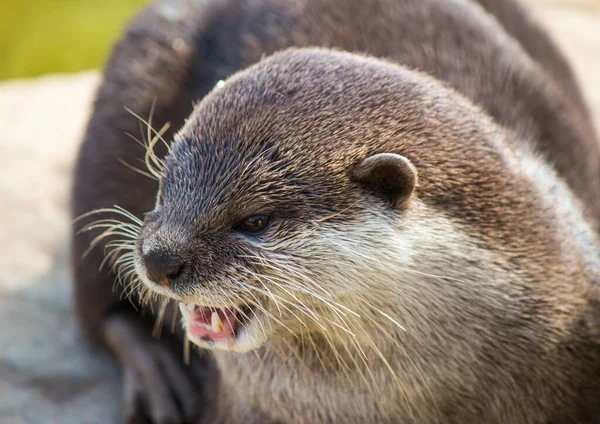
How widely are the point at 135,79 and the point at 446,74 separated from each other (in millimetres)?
960

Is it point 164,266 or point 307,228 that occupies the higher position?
point 307,228

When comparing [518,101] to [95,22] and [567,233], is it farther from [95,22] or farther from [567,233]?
[95,22]

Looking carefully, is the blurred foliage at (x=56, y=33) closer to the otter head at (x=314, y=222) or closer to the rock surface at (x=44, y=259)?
the rock surface at (x=44, y=259)

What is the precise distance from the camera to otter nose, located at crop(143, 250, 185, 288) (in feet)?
5.78

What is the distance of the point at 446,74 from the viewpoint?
2439 millimetres

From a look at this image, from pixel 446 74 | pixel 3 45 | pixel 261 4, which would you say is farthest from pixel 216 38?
pixel 3 45

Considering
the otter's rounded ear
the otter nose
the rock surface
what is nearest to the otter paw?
the rock surface

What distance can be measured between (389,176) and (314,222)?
17 cm

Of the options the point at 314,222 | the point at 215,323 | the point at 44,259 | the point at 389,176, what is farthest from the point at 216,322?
the point at 44,259

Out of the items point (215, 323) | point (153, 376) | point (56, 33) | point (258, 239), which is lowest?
point (153, 376)

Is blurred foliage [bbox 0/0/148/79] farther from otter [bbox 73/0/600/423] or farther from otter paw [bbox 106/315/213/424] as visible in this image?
otter [bbox 73/0/600/423]

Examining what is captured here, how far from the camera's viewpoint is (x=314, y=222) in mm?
1808

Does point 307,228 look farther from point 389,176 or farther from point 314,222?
point 389,176

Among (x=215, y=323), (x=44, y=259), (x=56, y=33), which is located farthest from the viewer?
(x=56, y=33)
